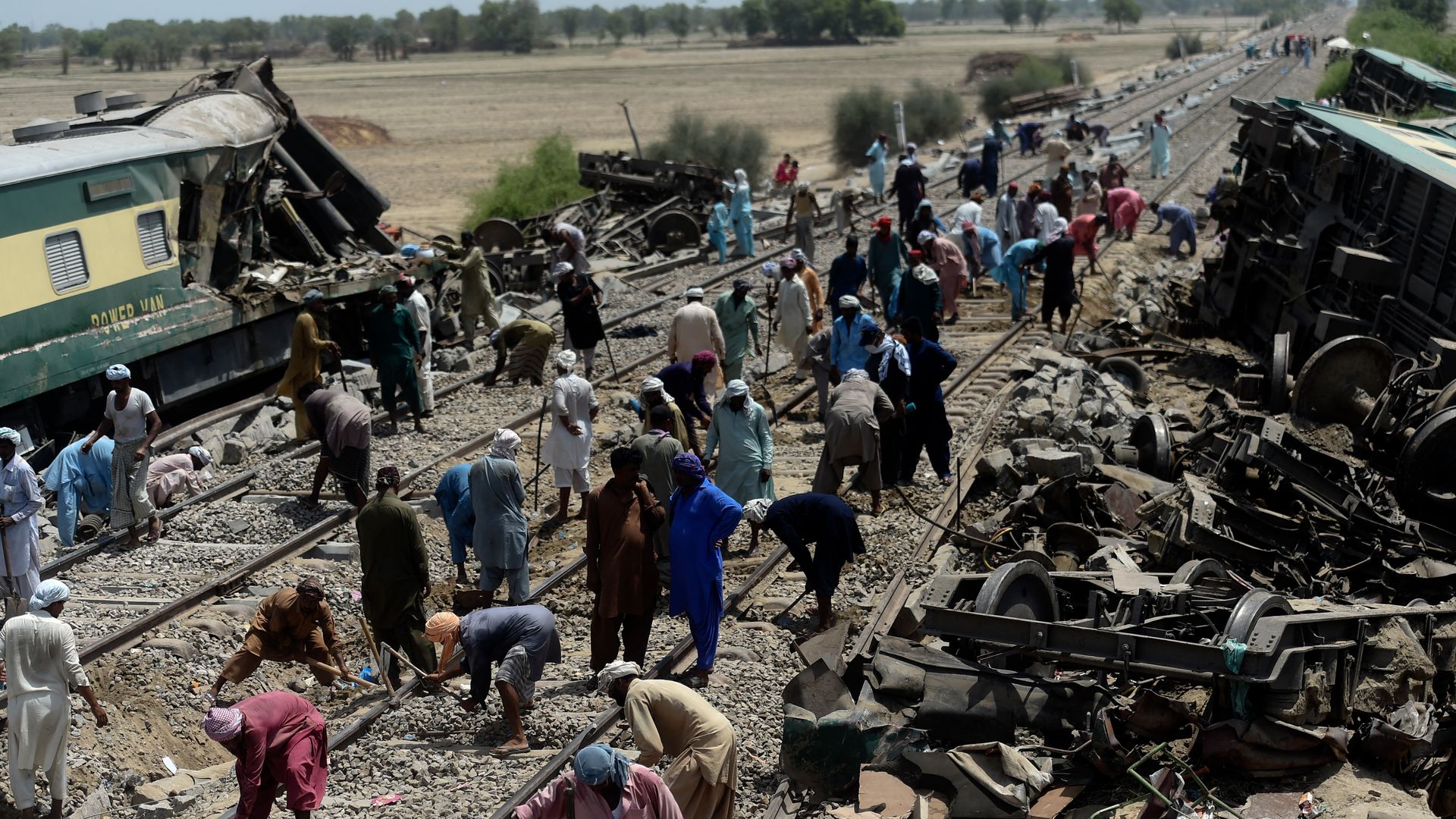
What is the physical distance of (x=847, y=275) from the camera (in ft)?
48.6

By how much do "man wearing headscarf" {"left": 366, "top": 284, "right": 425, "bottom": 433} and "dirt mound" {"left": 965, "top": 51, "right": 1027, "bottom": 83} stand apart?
7589cm

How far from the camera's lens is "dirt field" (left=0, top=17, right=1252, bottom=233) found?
51.2 m

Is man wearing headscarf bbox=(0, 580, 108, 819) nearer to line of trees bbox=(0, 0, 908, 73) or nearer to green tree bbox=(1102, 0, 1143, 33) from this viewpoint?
line of trees bbox=(0, 0, 908, 73)

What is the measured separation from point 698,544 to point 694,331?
15.3 ft

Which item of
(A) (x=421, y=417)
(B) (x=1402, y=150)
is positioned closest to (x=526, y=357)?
(A) (x=421, y=417)

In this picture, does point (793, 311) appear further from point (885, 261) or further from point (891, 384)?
point (891, 384)

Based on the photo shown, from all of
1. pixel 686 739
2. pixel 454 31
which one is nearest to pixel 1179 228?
pixel 686 739

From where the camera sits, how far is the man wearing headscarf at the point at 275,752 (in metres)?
6.60

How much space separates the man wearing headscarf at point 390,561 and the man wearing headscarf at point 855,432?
343 cm

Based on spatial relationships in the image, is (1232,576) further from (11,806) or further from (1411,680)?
(11,806)

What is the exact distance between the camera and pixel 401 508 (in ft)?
28.6

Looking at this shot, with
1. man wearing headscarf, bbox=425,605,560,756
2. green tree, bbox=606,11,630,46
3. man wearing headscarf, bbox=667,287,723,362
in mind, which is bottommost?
green tree, bbox=606,11,630,46

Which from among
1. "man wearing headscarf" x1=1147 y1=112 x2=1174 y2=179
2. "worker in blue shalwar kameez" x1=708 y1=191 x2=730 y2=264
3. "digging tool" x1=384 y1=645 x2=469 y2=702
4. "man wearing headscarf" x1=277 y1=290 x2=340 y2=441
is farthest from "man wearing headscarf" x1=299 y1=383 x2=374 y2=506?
"man wearing headscarf" x1=1147 y1=112 x2=1174 y2=179

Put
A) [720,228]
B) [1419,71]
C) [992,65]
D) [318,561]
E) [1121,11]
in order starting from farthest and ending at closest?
1. [1121,11]
2. [992,65]
3. [1419,71]
4. [720,228]
5. [318,561]
